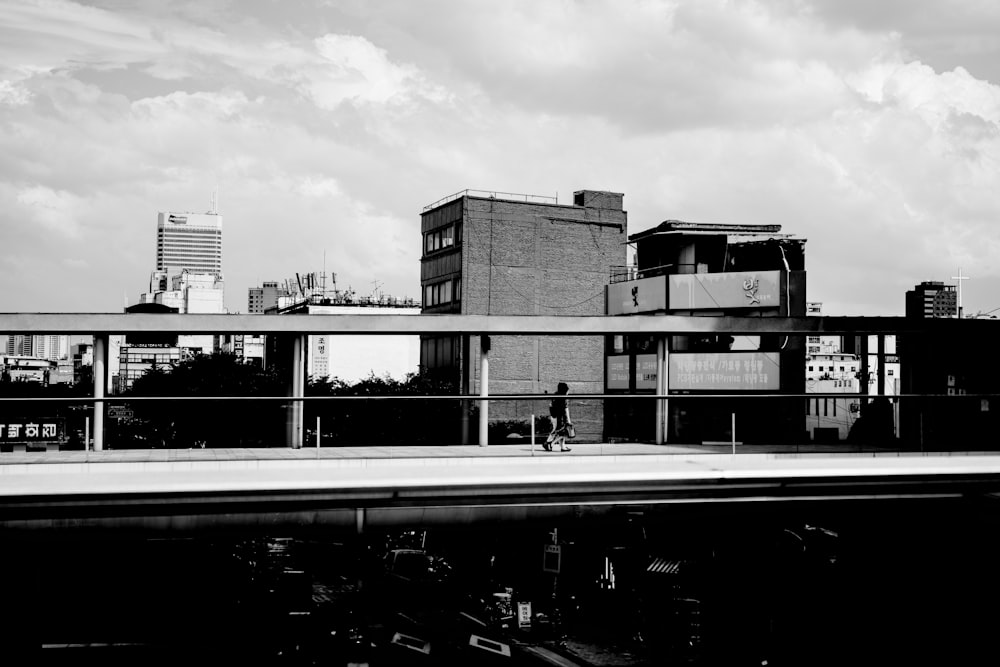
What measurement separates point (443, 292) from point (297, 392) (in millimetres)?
63026

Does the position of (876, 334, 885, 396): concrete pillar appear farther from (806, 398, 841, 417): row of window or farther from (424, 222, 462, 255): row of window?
(424, 222, 462, 255): row of window

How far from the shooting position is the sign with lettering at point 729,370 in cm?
3656

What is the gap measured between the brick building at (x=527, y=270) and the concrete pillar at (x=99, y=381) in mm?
55575

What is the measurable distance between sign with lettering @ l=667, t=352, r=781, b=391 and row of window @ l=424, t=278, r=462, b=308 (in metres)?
39.5

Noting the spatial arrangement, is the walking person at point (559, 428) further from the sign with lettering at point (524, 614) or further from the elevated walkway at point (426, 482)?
the sign with lettering at point (524, 614)

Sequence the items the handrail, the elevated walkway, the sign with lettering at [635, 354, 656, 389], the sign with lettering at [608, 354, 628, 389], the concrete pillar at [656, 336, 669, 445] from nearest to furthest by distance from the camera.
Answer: the elevated walkway, the concrete pillar at [656, 336, 669, 445], the handrail, the sign with lettering at [635, 354, 656, 389], the sign with lettering at [608, 354, 628, 389]

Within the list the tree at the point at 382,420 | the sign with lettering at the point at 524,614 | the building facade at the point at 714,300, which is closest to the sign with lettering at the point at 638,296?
the building facade at the point at 714,300

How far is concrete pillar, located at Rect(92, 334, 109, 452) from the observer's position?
13.6m

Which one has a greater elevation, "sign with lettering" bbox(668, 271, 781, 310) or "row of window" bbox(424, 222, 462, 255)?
"row of window" bbox(424, 222, 462, 255)

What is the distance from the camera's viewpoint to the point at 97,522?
41.1ft

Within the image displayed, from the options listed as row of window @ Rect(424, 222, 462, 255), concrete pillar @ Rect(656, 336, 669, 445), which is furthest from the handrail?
row of window @ Rect(424, 222, 462, 255)

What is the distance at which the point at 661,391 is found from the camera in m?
16.7

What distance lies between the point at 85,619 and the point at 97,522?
1.17 m

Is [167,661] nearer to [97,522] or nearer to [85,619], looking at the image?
[85,619]
